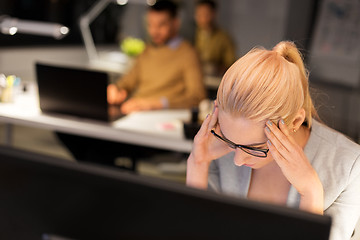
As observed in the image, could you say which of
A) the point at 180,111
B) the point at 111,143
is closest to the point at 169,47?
the point at 180,111

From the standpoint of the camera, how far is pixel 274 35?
18.2ft

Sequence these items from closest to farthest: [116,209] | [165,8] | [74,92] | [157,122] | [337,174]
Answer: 1. [116,209]
2. [337,174]
3. [74,92]
4. [157,122]
5. [165,8]

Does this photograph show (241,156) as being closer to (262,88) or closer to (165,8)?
(262,88)

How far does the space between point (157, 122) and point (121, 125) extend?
0.23 meters

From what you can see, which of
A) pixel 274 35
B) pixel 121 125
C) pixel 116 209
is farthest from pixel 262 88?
pixel 274 35

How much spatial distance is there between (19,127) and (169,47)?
248 cm

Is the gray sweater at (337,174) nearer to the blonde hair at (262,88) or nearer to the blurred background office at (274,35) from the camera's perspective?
the blonde hair at (262,88)

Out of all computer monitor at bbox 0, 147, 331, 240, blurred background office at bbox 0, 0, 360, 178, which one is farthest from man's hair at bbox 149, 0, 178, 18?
computer monitor at bbox 0, 147, 331, 240

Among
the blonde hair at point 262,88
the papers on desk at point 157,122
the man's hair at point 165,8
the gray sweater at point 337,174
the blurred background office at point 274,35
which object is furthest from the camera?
the blurred background office at point 274,35

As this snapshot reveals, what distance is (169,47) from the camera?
3.29m

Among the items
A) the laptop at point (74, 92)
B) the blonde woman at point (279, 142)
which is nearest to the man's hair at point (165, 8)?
the laptop at point (74, 92)

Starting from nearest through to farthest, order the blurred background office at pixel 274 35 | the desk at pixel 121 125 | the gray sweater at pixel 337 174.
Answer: the gray sweater at pixel 337 174 → the desk at pixel 121 125 → the blurred background office at pixel 274 35

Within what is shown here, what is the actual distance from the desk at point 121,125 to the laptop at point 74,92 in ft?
0.16

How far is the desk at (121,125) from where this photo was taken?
7.83 ft
